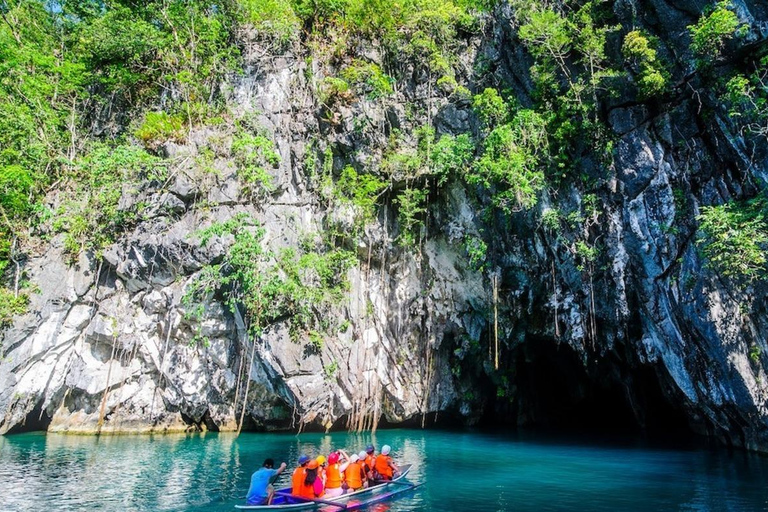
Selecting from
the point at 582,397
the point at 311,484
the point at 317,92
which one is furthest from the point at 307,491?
the point at 582,397

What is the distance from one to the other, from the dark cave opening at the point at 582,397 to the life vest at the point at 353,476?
11345 mm

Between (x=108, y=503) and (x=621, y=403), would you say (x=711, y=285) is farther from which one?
(x=108, y=503)

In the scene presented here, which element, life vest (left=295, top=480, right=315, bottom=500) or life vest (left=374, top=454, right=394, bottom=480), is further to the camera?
life vest (left=374, top=454, right=394, bottom=480)

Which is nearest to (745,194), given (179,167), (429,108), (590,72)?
(590,72)

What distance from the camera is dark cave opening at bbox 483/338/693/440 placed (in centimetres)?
1938

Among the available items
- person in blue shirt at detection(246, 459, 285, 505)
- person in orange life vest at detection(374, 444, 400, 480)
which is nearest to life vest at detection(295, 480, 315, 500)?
person in blue shirt at detection(246, 459, 285, 505)

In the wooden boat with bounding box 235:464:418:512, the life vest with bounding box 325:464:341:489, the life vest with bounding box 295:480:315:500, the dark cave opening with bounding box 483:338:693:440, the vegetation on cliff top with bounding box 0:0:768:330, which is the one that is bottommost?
the wooden boat with bounding box 235:464:418:512

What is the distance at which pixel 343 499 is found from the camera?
8961 mm

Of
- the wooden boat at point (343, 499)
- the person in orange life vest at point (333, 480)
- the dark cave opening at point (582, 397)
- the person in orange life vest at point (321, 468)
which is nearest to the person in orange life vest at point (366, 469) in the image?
the wooden boat at point (343, 499)

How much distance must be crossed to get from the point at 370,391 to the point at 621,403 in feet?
41.1

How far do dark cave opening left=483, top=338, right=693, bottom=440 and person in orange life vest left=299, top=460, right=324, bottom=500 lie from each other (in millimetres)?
12154

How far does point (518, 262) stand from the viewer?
57.3 feet

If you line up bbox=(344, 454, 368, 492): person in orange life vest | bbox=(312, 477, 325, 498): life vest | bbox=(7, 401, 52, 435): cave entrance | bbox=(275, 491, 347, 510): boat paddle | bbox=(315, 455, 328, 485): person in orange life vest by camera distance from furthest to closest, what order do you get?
bbox=(7, 401, 52, 435): cave entrance
bbox=(344, 454, 368, 492): person in orange life vest
bbox=(315, 455, 328, 485): person in orange life vest
bbox=(312, 477, 325, 498): life vest
bbox=(275, 491, 347, 510): boat paddle

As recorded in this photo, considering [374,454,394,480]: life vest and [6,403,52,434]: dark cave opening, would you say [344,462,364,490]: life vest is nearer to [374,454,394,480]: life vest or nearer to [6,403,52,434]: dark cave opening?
[374,454,394,480]: life vest
